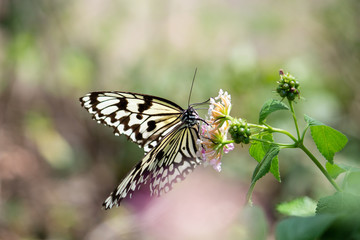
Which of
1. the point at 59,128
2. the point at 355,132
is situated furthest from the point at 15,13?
the point at 355,132

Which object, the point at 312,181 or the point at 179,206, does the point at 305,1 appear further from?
the point at 179,206

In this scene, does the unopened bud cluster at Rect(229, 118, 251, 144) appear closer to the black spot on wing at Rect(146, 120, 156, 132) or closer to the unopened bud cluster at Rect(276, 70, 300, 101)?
the unopened bud cluster at Rect(276, 70, 300, 101)

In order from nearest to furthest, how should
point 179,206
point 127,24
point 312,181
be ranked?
point 312,181 → point 179,206 → point 127,24

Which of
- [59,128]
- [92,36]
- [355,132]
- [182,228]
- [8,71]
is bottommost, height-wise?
[182,228]

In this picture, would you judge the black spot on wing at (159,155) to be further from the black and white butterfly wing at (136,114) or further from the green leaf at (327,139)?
the green leaf at (327,139)

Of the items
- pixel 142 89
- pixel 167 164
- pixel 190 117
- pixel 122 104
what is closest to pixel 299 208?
pixel 190 117

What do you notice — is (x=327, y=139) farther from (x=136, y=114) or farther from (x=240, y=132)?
(x=136, y=114)
